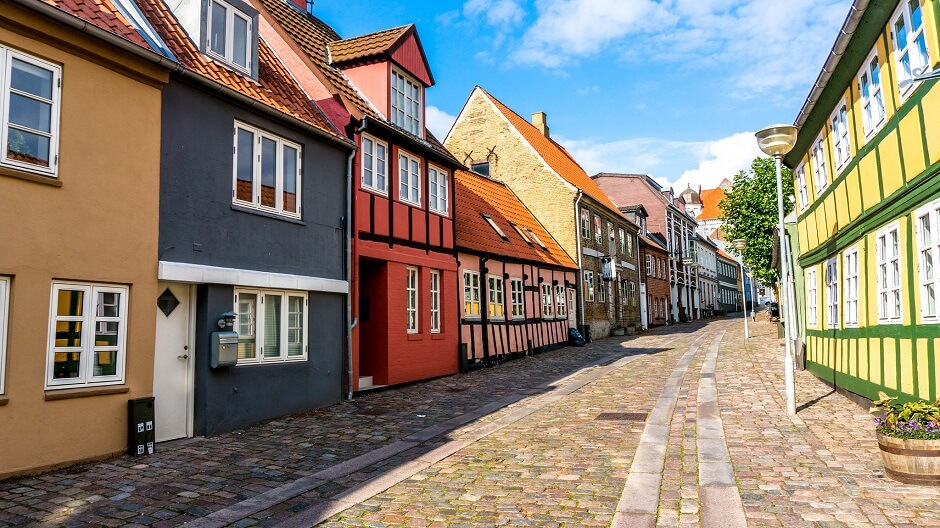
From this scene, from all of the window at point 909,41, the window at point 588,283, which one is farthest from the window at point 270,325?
the window at point 588,283

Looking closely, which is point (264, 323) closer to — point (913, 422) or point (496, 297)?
point (913, 422)

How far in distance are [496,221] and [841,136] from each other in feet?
42.6

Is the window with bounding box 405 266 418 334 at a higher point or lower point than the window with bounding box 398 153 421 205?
lower

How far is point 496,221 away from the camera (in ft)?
76.5

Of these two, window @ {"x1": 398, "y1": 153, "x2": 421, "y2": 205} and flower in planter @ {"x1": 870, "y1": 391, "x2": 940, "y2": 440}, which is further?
window @ {"x1": 398, "y1": 153, "x2": 421, "y2": 205}

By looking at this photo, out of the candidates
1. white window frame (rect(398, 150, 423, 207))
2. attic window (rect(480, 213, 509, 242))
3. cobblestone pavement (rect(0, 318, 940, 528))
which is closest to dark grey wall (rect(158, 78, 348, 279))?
cobblestone pavement (rect(0, 318, 940, 528))

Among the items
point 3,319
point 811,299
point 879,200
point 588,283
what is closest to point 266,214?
point 3,319

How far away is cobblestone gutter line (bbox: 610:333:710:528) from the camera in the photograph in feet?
17.9

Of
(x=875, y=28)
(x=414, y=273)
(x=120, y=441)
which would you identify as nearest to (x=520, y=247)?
(x=414, y=273)

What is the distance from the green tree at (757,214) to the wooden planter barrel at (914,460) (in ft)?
78.6

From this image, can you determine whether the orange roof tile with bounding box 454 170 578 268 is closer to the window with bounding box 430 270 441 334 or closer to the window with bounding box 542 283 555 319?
the window with bounding box 542 283 555 319

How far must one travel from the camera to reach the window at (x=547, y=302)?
79.2 feet

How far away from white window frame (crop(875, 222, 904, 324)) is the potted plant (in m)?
2.95

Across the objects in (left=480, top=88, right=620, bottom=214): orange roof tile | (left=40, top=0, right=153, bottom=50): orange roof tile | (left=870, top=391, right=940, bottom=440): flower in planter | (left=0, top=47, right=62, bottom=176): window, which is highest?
(left=480, top=88, right=620, bottom=214): orange roof tile
